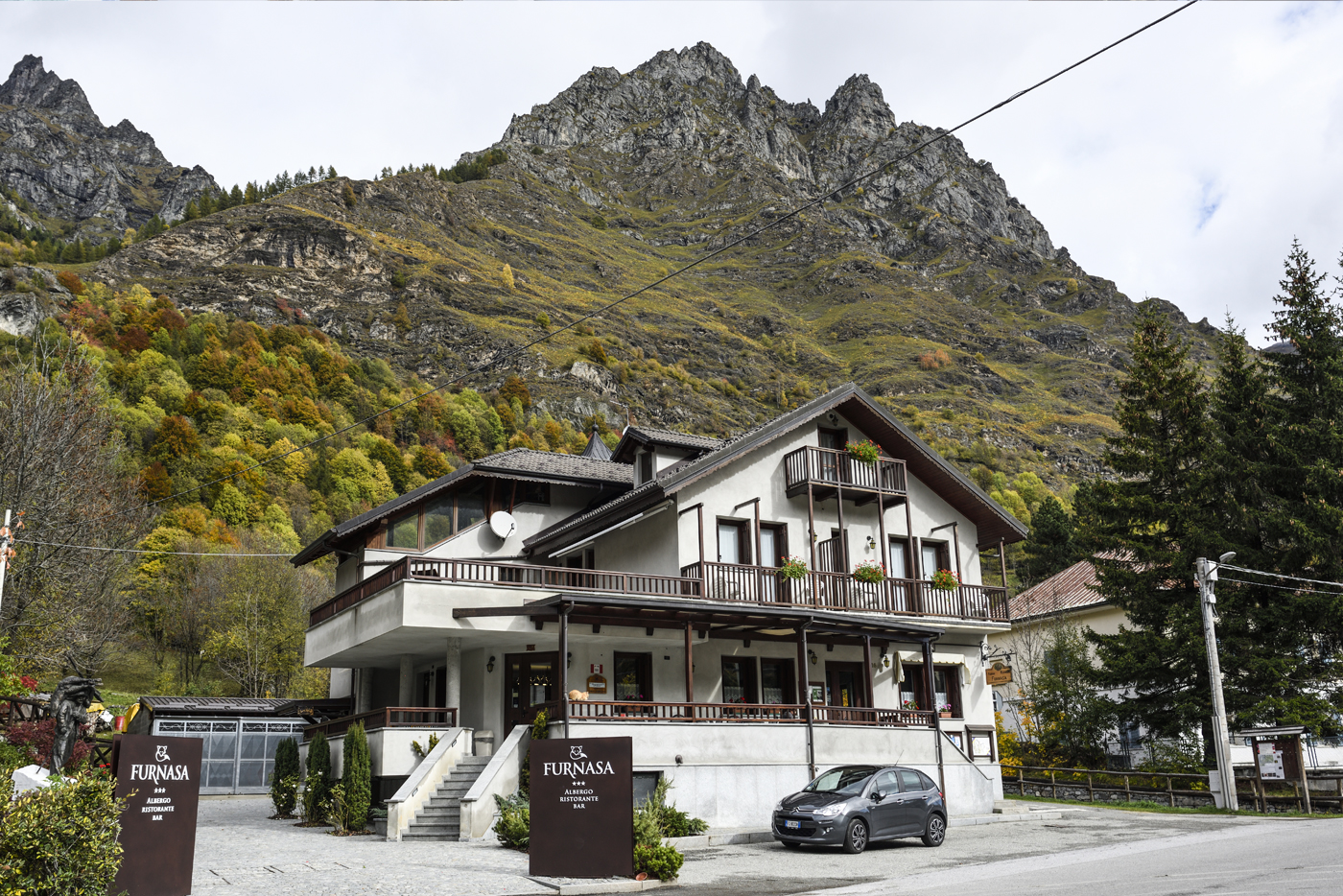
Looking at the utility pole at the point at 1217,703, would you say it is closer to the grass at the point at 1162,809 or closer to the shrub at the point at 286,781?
the grass at the point at 1162,809

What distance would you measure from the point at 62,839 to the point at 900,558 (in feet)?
83.3

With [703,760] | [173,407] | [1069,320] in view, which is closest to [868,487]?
[703,760]

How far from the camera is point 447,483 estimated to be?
29.0 metres

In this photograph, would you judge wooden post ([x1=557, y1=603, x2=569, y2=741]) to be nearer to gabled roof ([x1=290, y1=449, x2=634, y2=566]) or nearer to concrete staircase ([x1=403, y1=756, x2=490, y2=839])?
concrete staircase ([x1=403, y1=756, x2=490, y2=839])

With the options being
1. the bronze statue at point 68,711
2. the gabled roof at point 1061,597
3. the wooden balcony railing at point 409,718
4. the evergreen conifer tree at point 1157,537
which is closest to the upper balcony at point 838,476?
the evergreen conifer tree at point 1157,537

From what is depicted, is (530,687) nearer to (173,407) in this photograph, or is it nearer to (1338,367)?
(1338,367)

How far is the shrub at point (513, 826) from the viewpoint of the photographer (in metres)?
18.0

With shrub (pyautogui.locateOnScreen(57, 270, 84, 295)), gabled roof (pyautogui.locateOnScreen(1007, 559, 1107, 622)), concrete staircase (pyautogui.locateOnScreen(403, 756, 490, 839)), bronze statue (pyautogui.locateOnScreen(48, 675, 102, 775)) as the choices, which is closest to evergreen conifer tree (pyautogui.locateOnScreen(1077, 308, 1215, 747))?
gabled roof (pyautogui.locateOnScreen(1007, 559, 1107, 622))

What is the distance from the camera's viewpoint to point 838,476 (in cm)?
2888

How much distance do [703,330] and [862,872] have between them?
150 metres

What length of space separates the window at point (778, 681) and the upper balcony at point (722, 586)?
74.6 inches

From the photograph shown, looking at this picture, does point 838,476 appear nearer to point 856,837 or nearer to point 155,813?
point 856,837

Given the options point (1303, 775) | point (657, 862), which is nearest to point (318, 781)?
point (657, 862)

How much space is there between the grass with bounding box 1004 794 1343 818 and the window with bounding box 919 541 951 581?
25.9 feet
